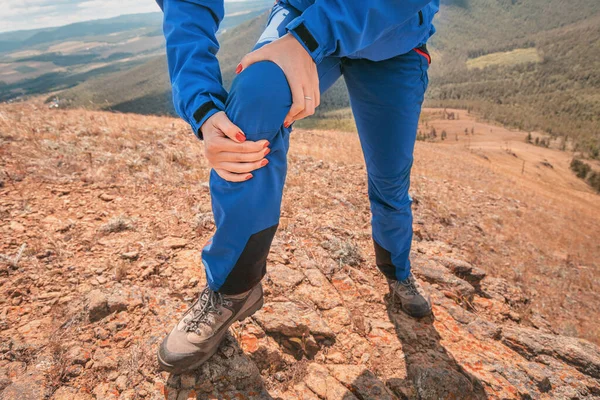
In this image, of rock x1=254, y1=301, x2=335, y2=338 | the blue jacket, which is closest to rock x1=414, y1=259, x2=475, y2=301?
rock x1=254, y1=301, x2=335, y2=338

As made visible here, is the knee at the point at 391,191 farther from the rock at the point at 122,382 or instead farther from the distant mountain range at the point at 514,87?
the distant mountain range at the point at 514,87

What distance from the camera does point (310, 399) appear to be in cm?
173

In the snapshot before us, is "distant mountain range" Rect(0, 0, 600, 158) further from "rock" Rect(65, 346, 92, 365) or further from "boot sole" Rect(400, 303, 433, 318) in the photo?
"rock" Rect(65, 346, 92, 365)

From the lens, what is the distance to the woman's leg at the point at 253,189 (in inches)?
47.9

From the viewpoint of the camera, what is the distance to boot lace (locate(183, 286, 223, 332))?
1.65 m

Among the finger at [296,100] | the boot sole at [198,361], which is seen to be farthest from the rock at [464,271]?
the finger at [296,100]

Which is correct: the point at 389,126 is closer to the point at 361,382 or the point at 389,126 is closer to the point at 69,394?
the point at 361,382

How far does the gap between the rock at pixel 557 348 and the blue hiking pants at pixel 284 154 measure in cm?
102

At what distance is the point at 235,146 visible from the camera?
1211 mm

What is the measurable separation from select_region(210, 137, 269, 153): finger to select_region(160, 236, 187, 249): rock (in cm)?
174

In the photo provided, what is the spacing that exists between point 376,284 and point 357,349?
759mm

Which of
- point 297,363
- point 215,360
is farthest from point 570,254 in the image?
Result: point 215,360

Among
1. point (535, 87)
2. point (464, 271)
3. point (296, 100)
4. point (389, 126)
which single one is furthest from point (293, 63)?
point (535, 87)

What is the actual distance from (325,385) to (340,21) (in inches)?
69.2
